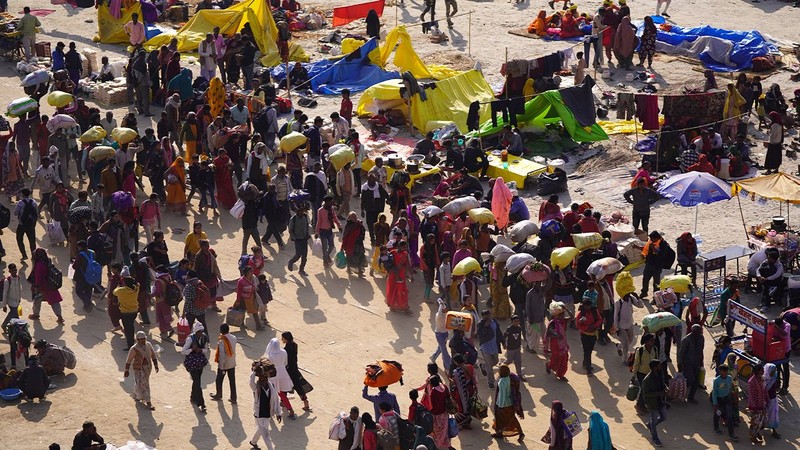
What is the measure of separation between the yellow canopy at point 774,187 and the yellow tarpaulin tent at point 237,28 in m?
13.5

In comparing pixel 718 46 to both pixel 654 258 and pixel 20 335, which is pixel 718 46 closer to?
pixel 654 258

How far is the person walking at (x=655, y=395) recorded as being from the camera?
16.9m

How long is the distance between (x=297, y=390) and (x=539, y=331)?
3.59 m

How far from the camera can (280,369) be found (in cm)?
1698

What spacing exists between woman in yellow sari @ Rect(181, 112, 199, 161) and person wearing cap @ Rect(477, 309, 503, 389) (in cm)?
853

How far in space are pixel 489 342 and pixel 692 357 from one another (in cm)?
256

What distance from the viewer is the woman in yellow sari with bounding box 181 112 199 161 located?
80.9ft

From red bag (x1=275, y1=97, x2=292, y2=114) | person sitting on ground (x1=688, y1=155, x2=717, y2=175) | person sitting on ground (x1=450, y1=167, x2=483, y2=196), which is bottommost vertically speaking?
red bag (x1=275, y1=97, x2=292, y2=114)

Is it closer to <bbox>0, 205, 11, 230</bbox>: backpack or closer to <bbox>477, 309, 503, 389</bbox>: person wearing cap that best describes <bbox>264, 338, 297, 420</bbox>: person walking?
<bbox>477, 309, 503, 389</bbox>: person wearing cap

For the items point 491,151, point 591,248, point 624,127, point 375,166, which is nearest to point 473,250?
point 591,248

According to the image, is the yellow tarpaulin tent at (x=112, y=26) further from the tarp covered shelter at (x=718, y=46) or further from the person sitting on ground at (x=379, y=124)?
the tarp covered shelter at (x=718, y=46)

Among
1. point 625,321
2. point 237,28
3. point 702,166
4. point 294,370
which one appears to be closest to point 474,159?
point 702,166

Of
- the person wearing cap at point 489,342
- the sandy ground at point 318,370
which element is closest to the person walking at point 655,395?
the sandy ground at point 318,370

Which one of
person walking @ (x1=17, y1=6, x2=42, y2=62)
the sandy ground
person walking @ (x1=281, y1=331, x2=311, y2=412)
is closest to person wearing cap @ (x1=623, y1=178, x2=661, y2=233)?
the sandy ground
